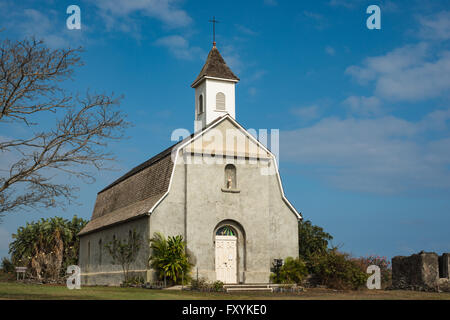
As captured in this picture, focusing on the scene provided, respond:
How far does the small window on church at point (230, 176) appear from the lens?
3056 cm

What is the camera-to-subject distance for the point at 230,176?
30.7 meters

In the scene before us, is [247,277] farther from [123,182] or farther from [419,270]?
[123,182]

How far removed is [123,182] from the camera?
38.3m

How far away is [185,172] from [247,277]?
6792mm

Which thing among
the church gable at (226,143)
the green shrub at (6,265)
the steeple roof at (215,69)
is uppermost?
the steeple roof at (215,69)

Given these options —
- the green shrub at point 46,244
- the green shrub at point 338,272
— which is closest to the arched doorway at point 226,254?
the green shrub at point 338,272

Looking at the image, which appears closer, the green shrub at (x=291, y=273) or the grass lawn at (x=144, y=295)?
the grass lawn at (x=144, y=295)

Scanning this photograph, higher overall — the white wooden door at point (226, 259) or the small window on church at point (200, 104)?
the small window on church at point (200, 104)

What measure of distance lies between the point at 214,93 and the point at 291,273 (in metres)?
11.9

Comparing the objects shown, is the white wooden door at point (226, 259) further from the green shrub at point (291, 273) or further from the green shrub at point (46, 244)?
the green shrub at point (46, 244)

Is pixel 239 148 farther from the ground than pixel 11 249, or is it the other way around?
pixel 239 148

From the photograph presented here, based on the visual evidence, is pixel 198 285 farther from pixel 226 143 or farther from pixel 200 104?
pixel 200 104

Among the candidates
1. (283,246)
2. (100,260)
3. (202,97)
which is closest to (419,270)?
(283,246)

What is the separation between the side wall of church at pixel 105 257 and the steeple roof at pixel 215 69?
1011 cm
